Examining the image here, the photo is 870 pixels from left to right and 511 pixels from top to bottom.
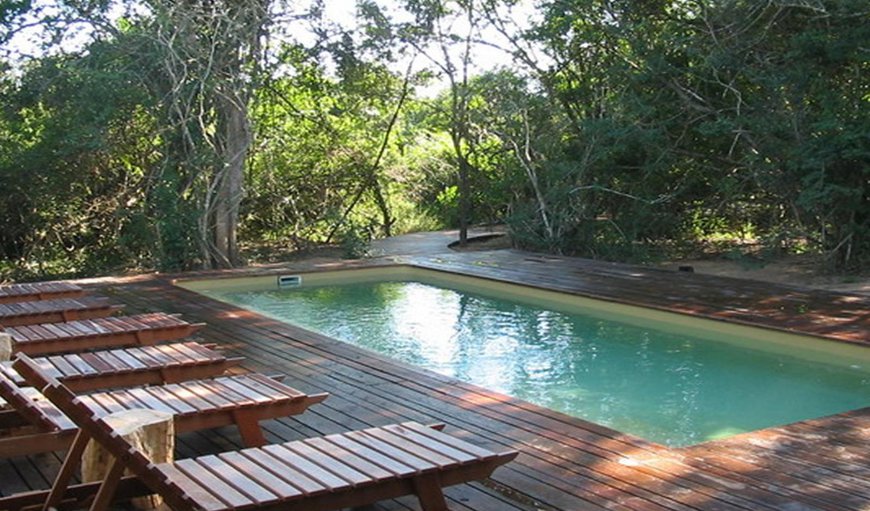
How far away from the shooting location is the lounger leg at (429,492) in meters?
2.91

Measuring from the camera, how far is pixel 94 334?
5.20 meters

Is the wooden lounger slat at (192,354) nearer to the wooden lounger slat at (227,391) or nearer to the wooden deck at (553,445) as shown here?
the wooden lounger slat at (227,391)

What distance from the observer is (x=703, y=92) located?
10727 mm

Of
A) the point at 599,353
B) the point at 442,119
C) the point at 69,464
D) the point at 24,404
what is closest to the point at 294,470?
the point at 69,464

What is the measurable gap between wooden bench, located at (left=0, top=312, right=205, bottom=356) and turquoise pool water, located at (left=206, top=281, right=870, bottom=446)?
204 centimetres

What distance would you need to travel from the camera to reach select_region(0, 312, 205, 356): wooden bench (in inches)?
198

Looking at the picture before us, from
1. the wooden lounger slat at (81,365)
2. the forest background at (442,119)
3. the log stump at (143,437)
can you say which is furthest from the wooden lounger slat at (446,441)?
the forest background at (442,119)

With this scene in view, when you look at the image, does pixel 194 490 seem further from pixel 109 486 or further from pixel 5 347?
pixel 5 347

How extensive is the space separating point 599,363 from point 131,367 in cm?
374

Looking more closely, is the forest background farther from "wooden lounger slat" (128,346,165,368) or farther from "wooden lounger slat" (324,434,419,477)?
"wooden lounger slat" (324,434,419,477)

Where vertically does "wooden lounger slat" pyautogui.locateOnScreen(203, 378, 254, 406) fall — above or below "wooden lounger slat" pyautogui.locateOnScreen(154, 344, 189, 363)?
below

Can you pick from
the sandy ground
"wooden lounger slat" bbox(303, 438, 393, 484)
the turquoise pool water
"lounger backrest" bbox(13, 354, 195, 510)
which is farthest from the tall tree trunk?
"lounger backrest" bbox(13, 354, 195, 510)

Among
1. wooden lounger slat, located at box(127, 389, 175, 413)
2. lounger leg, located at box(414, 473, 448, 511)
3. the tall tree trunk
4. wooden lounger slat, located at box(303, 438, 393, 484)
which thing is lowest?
lounger leg, located at box(414, 473, 448, 511)

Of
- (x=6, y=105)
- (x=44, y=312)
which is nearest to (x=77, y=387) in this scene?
(x=44, y=312)
